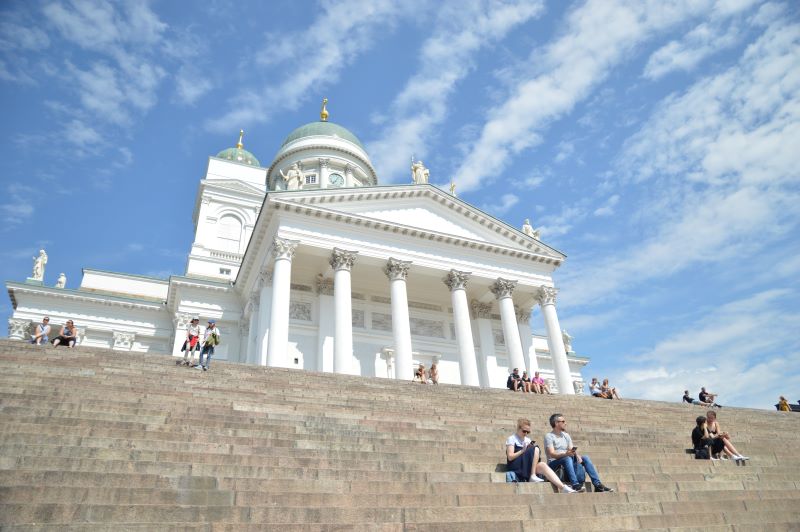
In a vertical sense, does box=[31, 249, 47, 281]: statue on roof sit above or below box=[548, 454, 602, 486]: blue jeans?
above

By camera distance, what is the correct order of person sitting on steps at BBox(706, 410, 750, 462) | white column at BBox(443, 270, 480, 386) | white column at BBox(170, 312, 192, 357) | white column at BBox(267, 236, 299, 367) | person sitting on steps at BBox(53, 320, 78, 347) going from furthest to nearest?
white column at BBox(170, 312, 192, 357) → white column at BBox(443, 270, 480, 386) → white column at BBox(267, 236, 299, 367) → person sitting on steps at BBox(53, 320, 78, 347) → person sitting on steps at BBox(706, 410, 750, 462)

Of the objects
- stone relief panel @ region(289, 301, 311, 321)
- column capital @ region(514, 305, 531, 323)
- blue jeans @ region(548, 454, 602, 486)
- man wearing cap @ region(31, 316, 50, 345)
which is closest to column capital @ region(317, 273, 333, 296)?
stone relief panel @ region(289, 301, 311, 321)

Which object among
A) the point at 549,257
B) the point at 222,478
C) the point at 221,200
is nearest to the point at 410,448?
the point at 222,478

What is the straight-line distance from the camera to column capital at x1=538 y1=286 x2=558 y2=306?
87.4ft

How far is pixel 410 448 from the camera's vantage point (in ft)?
27.1

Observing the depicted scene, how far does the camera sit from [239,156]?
45719 mm

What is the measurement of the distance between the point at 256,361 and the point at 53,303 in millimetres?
14379

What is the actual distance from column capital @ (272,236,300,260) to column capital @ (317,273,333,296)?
13.5 feet

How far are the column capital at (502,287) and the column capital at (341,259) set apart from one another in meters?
7.80

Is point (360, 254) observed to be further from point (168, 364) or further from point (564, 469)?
point (564, 469)

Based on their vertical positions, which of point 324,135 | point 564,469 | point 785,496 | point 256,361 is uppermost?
point 324,135

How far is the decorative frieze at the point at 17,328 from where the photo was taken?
26.8 meters

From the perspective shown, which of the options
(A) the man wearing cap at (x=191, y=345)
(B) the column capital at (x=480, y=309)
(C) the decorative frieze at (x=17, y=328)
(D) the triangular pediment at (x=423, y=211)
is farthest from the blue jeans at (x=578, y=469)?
(C) the decorative frieze at (x=17, y=328)

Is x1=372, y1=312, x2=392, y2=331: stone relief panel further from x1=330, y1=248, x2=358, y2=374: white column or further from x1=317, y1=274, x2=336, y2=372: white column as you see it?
x1=330, y1=248, x2=358, y2=374: white column
